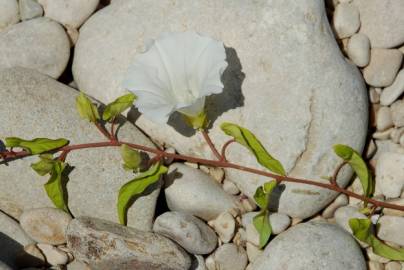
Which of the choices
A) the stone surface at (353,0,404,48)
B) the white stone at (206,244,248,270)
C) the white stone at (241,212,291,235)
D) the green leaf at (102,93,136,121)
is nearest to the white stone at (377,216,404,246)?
the white stone at (241,212,291,235)

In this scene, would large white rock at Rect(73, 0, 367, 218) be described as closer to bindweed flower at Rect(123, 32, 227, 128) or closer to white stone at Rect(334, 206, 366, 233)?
white stone at Rect(334, 206, 366, 233)

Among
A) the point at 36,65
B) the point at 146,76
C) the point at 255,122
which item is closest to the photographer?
the point at 146,76

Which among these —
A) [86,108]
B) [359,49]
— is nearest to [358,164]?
[359,49]

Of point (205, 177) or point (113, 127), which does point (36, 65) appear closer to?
point (113, 127)

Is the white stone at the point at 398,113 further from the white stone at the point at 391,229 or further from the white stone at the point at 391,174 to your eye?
the white stone at the point at 391,229

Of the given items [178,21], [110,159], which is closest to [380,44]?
[178,21]

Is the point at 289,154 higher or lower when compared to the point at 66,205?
higher

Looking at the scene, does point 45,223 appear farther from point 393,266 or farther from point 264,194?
point 393,266
